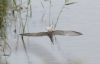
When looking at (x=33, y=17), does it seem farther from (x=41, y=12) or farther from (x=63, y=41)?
(x=63, y=41)

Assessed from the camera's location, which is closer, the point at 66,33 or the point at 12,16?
the point at 66,33

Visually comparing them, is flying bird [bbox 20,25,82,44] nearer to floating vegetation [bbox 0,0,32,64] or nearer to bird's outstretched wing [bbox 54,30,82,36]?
bird's outstretched wing [bbox 54,30,82,36]

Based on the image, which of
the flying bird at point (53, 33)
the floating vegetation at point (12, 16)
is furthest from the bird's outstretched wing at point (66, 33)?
the floating vegetation at point (12, 16)

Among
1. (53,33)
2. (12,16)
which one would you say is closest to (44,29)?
(53,33)

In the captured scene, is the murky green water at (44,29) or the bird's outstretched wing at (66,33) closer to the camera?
the murky green water at (44,29)

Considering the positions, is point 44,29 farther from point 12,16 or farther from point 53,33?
point 12,16

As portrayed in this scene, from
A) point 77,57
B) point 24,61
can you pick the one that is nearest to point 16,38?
point 24,61

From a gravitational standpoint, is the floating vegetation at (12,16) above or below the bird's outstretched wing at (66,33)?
above

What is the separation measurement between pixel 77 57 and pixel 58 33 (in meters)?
0.25

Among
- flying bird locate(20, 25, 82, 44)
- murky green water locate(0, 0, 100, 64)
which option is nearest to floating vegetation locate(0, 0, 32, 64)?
murky green water locate(0, 0, 100, 64)

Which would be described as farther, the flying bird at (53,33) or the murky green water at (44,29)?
the flying bird at (53,33)

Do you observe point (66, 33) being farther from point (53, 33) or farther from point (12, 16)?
point (12, 16)

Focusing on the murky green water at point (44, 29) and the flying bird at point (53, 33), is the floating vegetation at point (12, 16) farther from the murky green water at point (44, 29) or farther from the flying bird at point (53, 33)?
the flying bird at point (53, 33)

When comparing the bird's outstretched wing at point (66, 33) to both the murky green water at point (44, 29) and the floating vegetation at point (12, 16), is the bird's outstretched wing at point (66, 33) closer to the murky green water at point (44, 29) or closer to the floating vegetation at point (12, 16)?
the murky green water at point (44, 29)
